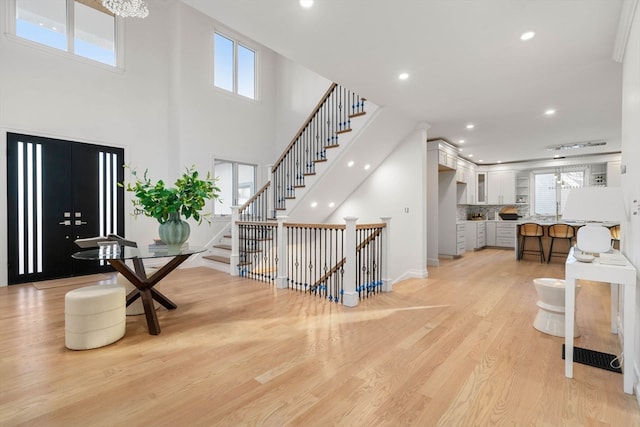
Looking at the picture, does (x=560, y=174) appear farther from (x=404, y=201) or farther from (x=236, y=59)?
(x=236, y=59)

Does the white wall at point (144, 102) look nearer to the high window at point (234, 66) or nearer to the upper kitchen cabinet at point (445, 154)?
the high window at point (234, 66)

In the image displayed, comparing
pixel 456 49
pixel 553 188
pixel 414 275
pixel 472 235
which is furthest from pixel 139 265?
pixel 553 188

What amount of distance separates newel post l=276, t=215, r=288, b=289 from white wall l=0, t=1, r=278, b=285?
2689 mm

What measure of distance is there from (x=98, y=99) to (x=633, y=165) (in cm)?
722

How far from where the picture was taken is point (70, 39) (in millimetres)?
5129

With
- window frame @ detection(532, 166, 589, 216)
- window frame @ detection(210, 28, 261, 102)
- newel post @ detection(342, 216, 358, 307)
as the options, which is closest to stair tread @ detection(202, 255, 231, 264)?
newel post @ detection(342, 216, 358, 307)

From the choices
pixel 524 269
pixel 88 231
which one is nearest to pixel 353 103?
pixel 524 269

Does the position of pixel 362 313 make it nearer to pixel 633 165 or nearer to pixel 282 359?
pixel 282 359

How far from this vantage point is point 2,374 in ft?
7.00

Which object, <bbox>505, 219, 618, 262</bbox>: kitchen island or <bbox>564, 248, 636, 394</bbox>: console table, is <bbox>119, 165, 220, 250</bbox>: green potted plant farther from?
<bbox>505, 219, 618, 262</bbox>: kitchen island

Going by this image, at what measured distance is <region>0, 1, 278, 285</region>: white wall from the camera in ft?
15.3

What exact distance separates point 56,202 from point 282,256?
3890 mm

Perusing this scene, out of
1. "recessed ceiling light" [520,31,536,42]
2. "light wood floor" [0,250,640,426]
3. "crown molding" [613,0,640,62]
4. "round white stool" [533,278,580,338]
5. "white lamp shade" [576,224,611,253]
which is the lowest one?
"light wood floor" [0,250,640,426]

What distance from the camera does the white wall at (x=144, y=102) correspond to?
15.3 ft
